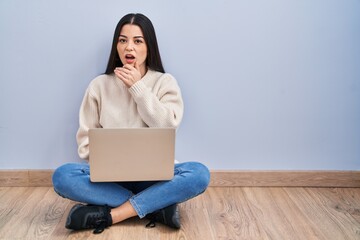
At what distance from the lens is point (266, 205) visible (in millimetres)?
1536

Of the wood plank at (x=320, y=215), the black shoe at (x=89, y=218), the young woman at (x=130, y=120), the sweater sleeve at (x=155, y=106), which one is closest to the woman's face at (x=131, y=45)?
the young woman at (x=130, y=120)

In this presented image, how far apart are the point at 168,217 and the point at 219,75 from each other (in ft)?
1.92

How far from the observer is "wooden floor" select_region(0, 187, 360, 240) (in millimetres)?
1305

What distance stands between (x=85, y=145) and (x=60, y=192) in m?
0.19

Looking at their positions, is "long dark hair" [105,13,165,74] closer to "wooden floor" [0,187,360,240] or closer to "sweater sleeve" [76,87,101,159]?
"sweater sleeve" [76,87,101,159]

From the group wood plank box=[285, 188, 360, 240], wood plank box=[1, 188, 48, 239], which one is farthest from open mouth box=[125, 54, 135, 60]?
wood plank box=[285, 188, 360, 240]

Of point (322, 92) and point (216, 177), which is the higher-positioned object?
point (322, 92)

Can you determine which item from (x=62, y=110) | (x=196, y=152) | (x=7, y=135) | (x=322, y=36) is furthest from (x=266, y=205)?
(x=7, y=135)

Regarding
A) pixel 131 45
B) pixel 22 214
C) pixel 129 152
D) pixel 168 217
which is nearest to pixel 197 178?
pixel 168 217

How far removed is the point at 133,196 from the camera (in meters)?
1.39

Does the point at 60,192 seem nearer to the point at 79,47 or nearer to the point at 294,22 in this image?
the point at 79,47

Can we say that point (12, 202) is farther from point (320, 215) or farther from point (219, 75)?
point (320, 215)

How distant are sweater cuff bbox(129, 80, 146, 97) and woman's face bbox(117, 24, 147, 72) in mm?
94

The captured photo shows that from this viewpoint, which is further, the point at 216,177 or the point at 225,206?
the point at 216,177
